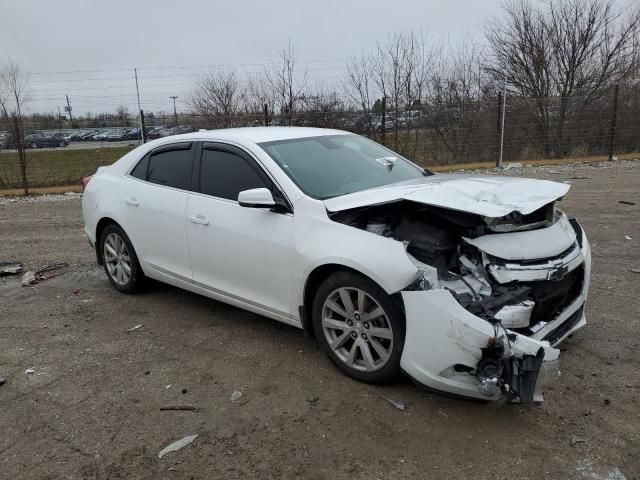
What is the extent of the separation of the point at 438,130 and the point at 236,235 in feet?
41.2

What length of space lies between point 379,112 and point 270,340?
461 inches

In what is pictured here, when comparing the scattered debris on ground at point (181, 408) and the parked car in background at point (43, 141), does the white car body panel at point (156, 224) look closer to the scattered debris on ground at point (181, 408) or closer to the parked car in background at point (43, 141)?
the scattered debris on ground at point (181, 408)

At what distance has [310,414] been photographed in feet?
10.5

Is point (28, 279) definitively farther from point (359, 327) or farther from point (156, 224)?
point (359, 327)

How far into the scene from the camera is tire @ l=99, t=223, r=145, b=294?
5188mm

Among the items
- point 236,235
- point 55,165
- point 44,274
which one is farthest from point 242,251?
point 55,165

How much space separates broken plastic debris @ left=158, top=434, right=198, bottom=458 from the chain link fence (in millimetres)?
12395

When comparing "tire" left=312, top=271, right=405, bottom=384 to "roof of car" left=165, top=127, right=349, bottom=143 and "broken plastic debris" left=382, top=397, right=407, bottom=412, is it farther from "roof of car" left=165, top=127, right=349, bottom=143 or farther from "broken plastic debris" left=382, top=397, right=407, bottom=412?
"roof of car" left=165, top=127, right=349, bottom=143

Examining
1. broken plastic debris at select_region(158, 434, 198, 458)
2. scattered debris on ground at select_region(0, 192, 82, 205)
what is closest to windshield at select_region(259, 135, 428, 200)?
broken plastic debris at select_region(158, 434, 198, 458)

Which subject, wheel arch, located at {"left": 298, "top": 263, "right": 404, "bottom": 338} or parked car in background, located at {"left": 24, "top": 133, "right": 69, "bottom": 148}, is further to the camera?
parked car in background, located at {"left": 24, "top": 133, "right": 69, "bottom": 148}

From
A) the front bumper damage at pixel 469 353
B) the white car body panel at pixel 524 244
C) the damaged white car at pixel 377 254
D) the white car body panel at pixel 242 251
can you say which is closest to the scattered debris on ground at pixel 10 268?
the damaged white car at pixel 377 254

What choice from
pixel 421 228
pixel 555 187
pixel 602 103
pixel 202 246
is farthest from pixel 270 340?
pixel 602 103

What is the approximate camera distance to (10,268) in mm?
6414

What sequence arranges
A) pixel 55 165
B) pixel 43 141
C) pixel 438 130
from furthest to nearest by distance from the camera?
1. pixel 438 130
2. pixel 43 141
3. pixel 55 165
